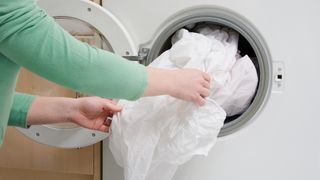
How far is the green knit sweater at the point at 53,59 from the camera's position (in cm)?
62

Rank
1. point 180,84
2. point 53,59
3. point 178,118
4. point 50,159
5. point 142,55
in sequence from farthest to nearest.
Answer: point 50,159, point 142,55, point 178,118, point 180,84, point 53,59

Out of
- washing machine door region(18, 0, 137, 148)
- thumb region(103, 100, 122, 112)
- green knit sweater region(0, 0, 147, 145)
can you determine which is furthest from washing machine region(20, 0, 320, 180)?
green knit sweater region(0, 0, 147, 145)

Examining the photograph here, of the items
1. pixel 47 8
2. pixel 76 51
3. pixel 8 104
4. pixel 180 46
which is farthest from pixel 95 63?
pixel 47 8

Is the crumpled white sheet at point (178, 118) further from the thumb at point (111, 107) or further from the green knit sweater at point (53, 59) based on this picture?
the green knit sweater at point (53, 59)

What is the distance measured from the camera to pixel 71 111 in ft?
3.22

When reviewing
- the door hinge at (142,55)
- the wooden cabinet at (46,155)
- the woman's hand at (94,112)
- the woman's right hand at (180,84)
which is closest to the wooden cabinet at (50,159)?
the wooden cabinet at (46,155)

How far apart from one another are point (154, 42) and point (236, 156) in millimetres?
348

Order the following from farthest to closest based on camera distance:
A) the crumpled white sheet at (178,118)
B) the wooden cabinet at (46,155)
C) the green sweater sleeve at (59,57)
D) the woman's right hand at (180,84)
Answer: the wooden cabinet at (46,155) < the crumpled white sheet at (178,118) < the woman's right hand at (180,84) < the green sweater sleeve at (59,57)

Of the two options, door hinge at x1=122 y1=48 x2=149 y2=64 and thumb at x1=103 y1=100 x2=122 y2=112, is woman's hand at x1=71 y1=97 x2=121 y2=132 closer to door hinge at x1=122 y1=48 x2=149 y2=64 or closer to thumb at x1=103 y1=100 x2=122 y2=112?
thumb at x1=103 y1=100 x2=122 y2=112

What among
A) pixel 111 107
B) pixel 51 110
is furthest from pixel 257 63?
pixel 51 110

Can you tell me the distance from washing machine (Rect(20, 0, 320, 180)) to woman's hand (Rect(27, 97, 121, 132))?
0.26 ft

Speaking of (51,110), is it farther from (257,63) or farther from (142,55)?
(257,63)

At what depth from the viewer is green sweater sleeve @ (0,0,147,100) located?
622 mm

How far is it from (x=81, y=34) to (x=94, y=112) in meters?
0.23
